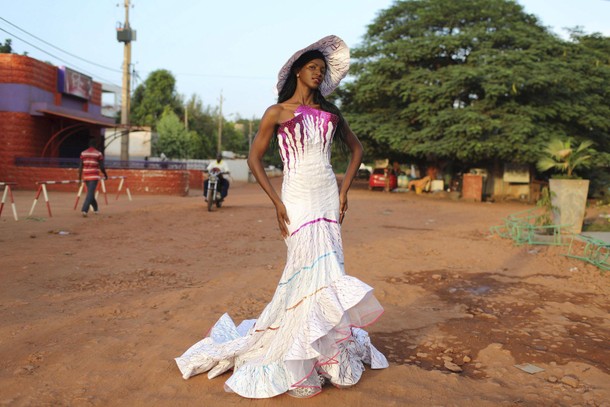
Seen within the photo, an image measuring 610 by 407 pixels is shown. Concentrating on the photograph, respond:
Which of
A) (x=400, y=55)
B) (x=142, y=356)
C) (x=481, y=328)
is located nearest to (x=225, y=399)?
(x=142, y=356)

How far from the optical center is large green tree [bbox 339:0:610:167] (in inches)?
837

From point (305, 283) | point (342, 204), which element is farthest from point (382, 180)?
point (305, 283)

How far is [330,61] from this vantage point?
11.7ft

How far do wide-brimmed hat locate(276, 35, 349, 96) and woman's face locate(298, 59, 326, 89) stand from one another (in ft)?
0.26

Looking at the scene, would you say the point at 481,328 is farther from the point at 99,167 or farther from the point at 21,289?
the point at 99,167

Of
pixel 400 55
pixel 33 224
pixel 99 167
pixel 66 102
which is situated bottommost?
pixel 33 224

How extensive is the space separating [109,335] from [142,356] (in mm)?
562

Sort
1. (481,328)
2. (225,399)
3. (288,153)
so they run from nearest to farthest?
(225,399) < (288,153) < (481,328)

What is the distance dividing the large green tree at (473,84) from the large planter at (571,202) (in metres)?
10.8

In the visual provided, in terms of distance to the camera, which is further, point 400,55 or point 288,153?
point 400,55

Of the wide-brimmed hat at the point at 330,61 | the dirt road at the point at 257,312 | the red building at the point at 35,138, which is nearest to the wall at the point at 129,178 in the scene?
the red building at the point at 35,138

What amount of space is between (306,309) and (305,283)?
0.16 metres

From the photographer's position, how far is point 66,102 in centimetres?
2495

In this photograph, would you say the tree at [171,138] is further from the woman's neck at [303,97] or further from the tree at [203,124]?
the woman's neck at [303,97]
